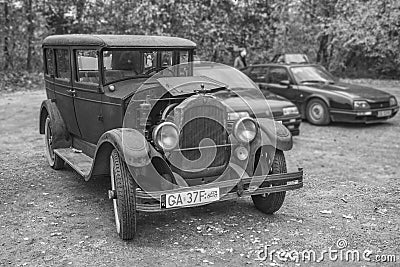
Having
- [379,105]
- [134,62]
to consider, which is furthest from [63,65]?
[379,105]

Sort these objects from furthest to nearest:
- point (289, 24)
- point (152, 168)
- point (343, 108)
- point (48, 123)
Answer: point (289, 24)
point (343, 108)
point (48, 123)
point (152, 168)

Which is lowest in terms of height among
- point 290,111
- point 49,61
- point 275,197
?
point 275,197

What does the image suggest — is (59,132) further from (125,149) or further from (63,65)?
(125,149)

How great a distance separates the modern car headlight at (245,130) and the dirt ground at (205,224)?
84 centimetres

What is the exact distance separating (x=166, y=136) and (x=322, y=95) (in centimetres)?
682

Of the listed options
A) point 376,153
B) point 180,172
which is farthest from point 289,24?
point 180,172

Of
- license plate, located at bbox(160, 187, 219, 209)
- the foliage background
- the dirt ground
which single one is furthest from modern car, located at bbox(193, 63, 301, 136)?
the foliage background

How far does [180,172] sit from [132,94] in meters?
1.05

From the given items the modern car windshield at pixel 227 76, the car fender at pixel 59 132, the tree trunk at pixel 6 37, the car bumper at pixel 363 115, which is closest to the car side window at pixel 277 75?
the car bumper at pixel 363 115

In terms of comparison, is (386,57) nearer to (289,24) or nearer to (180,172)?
(289,24)

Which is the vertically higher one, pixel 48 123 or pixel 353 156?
pixel 48 123

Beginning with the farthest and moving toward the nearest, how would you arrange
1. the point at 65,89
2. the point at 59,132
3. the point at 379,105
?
the point at 379,105 < the point at 59,132 < the point at 65,89

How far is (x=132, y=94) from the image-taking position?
5.16 m

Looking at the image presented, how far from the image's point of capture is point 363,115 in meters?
10.2
